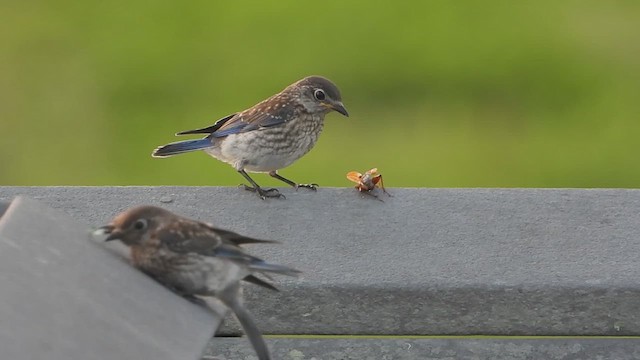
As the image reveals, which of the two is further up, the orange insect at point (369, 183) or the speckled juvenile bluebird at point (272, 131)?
the orange insect at point (369, 183)

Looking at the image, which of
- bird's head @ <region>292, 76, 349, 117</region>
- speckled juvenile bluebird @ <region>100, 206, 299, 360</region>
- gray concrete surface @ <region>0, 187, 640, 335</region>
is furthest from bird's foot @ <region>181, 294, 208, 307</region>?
bird's head @ <region>292, 76, 349, 117</region>

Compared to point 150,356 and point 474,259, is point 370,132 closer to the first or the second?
point 474,259

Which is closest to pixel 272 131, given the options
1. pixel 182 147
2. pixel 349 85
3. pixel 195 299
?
pixel 182 147

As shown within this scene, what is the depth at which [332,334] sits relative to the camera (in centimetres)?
453

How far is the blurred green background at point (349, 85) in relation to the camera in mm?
10016

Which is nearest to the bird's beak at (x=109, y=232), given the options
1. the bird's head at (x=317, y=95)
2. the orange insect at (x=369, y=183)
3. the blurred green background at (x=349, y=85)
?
the orange insect at (x=369, y=183)

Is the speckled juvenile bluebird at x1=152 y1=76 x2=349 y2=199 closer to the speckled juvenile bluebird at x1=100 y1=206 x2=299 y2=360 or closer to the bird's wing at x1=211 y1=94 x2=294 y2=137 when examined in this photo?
the bird's wing at x1=211 y1=94 x2=294 y2=137

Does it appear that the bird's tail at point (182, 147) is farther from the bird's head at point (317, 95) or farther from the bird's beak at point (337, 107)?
the bird's beak at point (337, 107)

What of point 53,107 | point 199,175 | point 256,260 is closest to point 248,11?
point 53,107

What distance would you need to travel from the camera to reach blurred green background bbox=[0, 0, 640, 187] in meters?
10.0

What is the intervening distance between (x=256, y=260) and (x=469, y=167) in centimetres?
678

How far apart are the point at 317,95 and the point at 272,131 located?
1.15 feet

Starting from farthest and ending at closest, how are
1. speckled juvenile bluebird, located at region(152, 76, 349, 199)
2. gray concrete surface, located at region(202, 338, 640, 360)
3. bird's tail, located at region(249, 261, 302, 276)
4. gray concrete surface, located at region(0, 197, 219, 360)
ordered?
speckled juvenile bluebird, located at region(152, 76, 349, 199), gray concrete surface, located at region(202, 338, 640, 360), bird's tail, located at region(249, 261, 302, 276), gray concrete surface, located at region(0, 197, 219, 360)

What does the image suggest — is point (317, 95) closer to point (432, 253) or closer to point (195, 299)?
point (432, 253)
